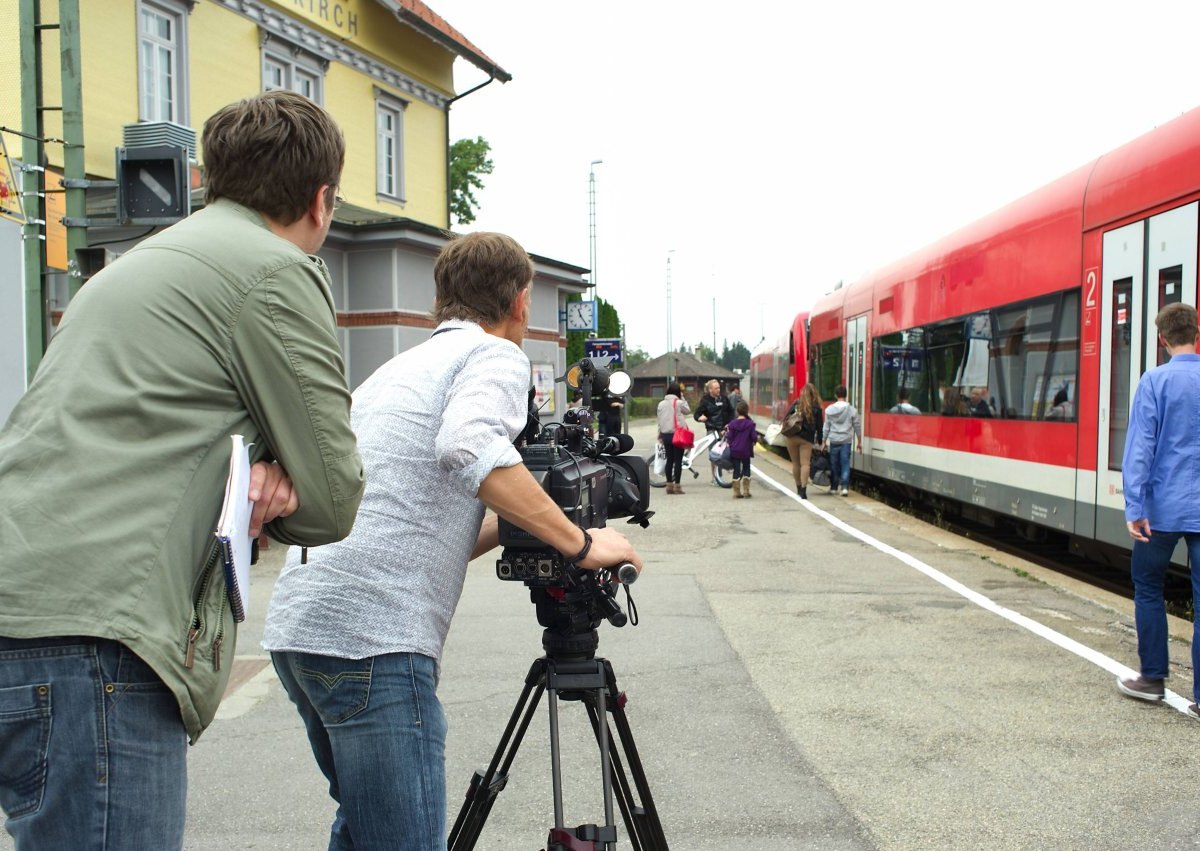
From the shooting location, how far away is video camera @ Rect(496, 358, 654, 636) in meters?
2.60

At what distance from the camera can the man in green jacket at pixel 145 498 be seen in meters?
1.70

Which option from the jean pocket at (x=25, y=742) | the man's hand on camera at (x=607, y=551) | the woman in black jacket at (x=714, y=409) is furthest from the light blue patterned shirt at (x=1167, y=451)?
the woman in black jacket at (x=714, y=409)

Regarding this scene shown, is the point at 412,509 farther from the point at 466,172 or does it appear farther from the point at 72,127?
the point at 466,172

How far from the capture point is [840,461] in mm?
18016

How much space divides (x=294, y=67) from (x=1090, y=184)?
14.8m

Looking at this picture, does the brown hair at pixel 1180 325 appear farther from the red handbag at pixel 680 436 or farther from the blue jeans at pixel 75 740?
the red handbag at pixel 680 436

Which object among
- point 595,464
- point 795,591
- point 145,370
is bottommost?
point 795,591

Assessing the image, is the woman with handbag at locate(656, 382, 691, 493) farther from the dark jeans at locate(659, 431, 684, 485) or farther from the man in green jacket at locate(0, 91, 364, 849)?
the man in green jacket at locate(0, 91, 364, 849)

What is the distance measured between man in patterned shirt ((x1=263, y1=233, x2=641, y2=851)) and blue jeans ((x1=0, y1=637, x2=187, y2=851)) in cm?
62

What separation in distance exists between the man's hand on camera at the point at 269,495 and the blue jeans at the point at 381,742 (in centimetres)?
55

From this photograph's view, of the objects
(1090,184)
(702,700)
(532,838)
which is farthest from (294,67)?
(532,838)

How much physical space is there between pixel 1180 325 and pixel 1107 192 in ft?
14.1

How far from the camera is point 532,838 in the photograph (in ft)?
12.9

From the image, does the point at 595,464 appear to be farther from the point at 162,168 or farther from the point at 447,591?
the point at 162,168
